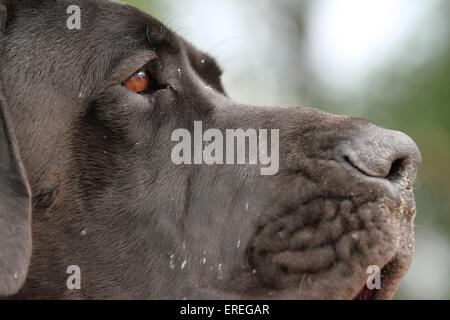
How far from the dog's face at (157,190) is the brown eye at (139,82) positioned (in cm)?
1

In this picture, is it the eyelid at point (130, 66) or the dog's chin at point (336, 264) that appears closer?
the dog's chin at point (336, 264)

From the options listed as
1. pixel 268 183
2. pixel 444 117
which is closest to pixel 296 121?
pixel 268 183

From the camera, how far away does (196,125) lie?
3.99 meters

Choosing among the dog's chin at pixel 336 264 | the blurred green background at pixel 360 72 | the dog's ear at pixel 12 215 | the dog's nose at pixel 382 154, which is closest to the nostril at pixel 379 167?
the dog's nose at pixel 382 154

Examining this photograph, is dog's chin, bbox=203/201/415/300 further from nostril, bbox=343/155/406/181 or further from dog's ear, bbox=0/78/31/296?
dog's ear, bbox=0/78/31/296

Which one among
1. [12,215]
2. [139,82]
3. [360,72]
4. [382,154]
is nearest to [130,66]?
[139,82]

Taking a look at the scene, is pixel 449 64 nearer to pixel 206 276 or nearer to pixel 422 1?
pixel 422 1

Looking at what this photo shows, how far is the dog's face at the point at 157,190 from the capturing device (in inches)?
137

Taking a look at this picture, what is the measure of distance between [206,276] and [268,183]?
518mm

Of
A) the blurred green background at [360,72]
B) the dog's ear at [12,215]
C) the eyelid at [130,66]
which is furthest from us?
the blurred green background at [360,72]

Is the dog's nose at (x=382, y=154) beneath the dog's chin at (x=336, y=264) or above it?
above

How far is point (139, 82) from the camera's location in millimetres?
3945

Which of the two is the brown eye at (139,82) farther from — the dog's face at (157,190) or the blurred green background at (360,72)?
the blurred green background at (360,72)

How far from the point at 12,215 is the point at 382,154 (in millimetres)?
1629
